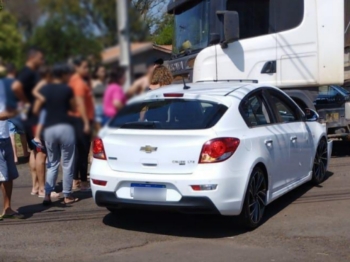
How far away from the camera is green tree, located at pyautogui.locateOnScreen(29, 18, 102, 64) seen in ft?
4.75

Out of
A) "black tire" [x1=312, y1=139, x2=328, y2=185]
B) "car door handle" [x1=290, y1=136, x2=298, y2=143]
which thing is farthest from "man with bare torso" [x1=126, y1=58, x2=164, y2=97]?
"black tire" [x1=312, y1=139, x2=328, y2=185]

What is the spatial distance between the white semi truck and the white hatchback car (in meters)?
1.64

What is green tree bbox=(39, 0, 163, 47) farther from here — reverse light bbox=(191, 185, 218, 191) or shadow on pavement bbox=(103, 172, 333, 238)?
shadow on pavement bbox=(103, 172, 333, 238)

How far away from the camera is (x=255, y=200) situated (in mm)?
6742

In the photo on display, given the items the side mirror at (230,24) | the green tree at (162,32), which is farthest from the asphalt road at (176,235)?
the green tree at (162,32)

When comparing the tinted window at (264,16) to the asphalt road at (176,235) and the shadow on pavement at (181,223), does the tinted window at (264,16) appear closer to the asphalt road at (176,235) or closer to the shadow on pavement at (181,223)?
the asphalt road at (176,235)

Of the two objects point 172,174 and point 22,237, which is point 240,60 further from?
point 22,237

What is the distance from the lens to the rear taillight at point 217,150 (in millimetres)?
5988

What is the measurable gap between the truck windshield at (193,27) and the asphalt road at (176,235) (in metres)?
2.33

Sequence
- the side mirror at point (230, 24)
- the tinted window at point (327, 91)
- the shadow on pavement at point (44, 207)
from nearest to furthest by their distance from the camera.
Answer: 1. the side mirror at point (230, 24)
2. the shadow on pavement at point (44, 207)
3. the tinted window at point (327, 91)

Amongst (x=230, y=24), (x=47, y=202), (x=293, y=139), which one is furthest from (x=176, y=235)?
(x=230, y=24)

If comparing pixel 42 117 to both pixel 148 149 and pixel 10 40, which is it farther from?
pixel 148 149

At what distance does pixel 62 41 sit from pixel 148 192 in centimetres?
484

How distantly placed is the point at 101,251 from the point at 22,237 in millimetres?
1073
